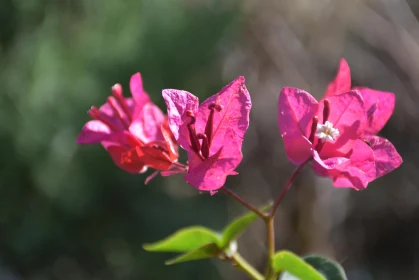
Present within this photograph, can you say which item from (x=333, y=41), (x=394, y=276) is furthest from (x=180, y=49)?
(x=394, y=276)

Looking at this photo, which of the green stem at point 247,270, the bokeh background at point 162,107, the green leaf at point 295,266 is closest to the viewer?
the green leaf at point 295,266

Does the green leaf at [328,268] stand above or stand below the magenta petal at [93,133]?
below

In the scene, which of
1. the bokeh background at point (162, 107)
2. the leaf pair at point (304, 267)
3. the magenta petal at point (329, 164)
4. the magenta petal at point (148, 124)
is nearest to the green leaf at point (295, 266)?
the leaf pair at point (304, 267)

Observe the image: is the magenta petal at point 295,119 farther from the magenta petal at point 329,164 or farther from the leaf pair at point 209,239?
the leaf pair at point 209,239

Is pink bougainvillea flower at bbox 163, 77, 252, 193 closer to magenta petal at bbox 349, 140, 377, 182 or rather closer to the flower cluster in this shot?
the flower cluster

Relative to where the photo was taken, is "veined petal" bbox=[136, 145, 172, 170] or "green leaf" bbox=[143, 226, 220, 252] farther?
"green leaf" bbox=[143, 226, 220, 252]

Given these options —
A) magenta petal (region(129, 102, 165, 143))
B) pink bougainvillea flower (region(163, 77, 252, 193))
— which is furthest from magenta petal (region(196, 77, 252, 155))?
magenta petal (region(129, 102, 165, 143))

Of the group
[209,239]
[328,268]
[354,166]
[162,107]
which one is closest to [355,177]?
[354,166]
